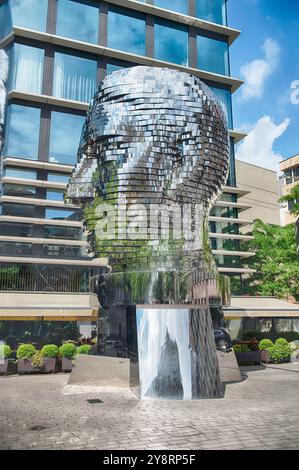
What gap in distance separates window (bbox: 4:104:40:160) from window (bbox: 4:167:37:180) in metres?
1.12

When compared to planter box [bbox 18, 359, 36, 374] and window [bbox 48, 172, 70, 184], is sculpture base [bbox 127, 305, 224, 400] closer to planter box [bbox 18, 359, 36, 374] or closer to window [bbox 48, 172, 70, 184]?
planter box [bbox 18, 359, 36, 374]

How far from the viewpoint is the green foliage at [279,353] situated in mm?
19312

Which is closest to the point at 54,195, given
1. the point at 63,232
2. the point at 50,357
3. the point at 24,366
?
the point at 63,232

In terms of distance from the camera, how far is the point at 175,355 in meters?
10.5

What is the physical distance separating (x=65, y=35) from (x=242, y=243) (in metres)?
25.1

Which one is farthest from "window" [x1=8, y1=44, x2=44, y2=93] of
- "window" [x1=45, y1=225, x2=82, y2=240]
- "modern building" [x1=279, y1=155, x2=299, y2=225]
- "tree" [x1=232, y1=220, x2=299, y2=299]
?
"modern building" [x1=279, y1=155, x2=299, y2=225]

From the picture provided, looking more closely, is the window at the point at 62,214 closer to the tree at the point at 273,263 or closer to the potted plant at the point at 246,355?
the tree at the point at 273,263

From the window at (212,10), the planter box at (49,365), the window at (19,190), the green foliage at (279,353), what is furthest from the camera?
the window at (212,10)

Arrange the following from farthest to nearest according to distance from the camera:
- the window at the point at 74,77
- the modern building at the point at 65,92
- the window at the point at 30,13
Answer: the window at the point at 74,77 → the window at the point at 30,13 → the modern building at the point at 65,92

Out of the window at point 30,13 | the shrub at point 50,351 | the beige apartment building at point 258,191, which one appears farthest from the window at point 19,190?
the beige apartment building at point 258,191

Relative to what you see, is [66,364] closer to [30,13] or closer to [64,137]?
[64,137]

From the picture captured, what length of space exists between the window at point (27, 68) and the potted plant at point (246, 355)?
91.9 ft

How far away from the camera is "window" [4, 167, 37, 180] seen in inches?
1348

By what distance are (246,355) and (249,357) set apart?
20cm
